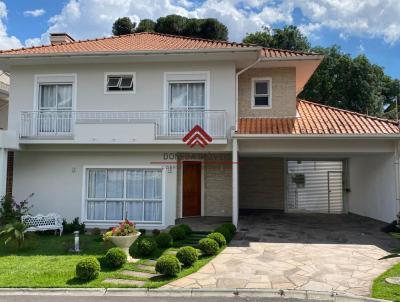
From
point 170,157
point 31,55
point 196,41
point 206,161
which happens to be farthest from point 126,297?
point 196,41

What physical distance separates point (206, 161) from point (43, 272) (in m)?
8.21

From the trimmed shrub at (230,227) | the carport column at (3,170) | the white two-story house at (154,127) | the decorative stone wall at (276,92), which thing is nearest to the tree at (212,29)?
the white two-story house at (154,127)

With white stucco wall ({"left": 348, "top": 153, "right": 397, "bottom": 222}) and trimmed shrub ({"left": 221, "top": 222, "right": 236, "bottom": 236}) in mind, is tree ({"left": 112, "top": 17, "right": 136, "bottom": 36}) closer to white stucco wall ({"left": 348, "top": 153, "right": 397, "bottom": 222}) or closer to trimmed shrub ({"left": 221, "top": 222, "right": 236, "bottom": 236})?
white stucco wall ({"left": 348, "top": 153, "right": 397, "bottom": 222})

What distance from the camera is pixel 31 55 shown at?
1403 centimetres

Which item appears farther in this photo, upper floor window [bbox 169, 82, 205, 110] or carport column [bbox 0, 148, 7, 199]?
upper floor window [bbox 169, 82, 205, 110]

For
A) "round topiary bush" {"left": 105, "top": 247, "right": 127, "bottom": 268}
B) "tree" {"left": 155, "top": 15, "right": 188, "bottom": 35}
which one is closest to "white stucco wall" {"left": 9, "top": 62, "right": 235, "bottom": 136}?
"round topiary bush" {"left": 105, "top": 247, "right": 127, "bottom": 268}

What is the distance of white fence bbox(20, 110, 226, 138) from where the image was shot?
13.9 metres

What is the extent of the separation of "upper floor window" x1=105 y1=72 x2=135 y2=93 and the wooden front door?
379cm

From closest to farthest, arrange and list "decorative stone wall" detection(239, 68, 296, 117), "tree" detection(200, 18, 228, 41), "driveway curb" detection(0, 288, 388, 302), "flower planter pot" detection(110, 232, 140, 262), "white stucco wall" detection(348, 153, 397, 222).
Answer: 1. "driveway curb" detection(0, 288, 388, 302)
2. "flower planter pot" detection(110, 232, 140, 262)
3. "white stucco wall" detection(348, 153, 397, 222)
4. "decorative stone wall" detection(239, 68, 296, 117)
5. "tree" detection(200, 18, 228, 41)

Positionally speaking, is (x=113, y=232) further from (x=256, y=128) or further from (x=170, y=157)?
(x=256, y=128)

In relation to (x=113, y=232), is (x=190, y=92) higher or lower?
higher

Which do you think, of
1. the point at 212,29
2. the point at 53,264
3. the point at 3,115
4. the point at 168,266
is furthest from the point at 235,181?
the point at 212,29

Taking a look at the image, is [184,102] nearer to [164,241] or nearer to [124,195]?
[124,195]

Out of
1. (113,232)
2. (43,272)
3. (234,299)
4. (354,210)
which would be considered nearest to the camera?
(234,299)
